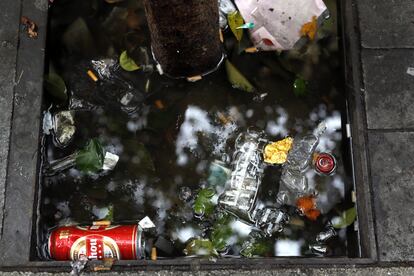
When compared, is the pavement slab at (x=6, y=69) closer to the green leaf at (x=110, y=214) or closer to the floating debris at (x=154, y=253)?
the green leaf at (x=110, y=214)

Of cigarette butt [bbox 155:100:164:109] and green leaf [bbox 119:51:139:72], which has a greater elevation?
green leaf [bbox 119:51:139:72]

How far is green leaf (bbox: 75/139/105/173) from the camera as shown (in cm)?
295

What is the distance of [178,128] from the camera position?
3148 mm

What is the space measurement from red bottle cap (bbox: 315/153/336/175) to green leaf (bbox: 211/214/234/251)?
0.65m

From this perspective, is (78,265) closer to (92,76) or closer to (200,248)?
(200,248)

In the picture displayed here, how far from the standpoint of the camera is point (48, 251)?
110 inches

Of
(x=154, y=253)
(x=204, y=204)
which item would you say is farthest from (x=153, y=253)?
(x=204, y=204)

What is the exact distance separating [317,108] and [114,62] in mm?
1429

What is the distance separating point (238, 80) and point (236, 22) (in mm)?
407

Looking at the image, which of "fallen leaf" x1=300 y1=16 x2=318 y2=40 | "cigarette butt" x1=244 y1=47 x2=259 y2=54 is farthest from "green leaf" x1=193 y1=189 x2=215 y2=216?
"fallen leaf" x1=300 y1=16 x2=318 y2=40

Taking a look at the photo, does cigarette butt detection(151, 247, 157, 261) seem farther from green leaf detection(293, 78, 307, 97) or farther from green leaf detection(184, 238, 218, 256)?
green leaf detection(293, 78, 307, 97)

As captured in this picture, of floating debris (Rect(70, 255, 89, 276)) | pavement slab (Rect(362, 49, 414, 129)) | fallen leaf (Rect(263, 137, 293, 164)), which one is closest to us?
floating debris (Rect(70, 255, 89, 276))

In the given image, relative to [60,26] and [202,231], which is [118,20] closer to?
[60,26]

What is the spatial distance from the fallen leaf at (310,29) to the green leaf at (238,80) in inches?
20.3
